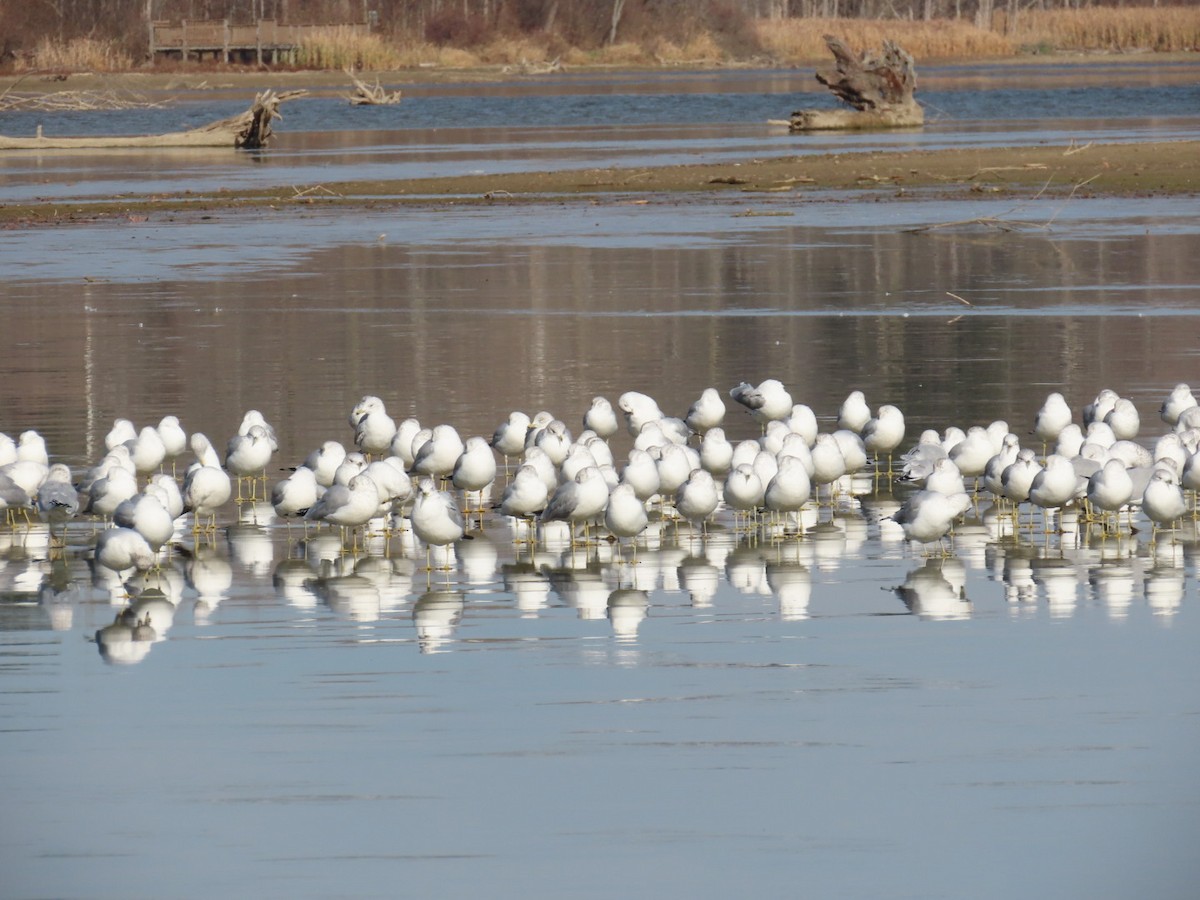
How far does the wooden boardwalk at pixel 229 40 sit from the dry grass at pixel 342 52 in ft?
1.74

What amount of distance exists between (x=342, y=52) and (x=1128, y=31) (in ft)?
106

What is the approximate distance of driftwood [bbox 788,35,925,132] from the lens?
1949 inches

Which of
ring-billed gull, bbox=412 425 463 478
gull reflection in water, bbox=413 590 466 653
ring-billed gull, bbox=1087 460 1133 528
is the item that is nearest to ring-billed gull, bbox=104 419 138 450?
ring-billed gull, bbox=412 425 463 478

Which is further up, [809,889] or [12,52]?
[12,52]

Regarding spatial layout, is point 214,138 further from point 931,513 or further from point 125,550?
point 931,513

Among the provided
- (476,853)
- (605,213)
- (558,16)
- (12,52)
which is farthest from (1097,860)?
(558,16)

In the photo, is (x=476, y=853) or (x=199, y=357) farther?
(x=199, y=357)

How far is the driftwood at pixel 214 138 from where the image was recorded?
155ft

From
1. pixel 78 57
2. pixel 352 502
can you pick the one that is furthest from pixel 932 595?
pixel 78 57

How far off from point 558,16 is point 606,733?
9420 cm

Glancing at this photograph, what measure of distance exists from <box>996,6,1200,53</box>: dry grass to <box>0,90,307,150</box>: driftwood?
49.2 m

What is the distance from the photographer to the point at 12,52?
80125 mm

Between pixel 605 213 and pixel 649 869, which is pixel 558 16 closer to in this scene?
pixel 605 213

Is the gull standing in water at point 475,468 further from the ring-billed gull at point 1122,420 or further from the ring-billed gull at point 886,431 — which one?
the ring-billed gull at point 1122,420
